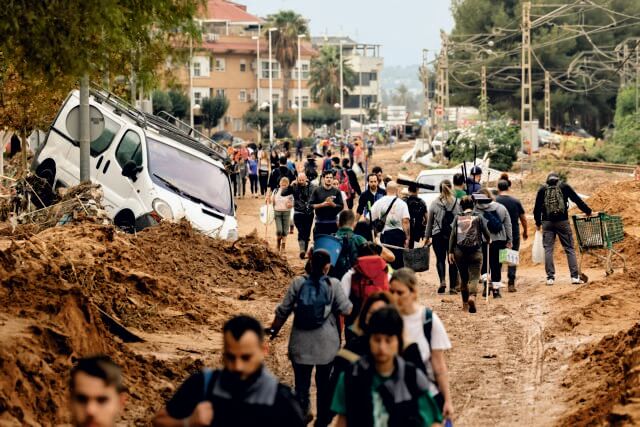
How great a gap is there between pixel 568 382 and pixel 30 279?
221 inches

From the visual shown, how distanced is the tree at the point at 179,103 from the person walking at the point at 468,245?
82072mm

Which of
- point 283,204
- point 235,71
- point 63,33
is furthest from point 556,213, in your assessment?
point 235,71

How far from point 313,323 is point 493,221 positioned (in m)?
9.61

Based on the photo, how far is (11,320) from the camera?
13414 millimetres

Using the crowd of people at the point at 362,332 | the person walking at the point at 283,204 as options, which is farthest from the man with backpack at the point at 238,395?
the person walking at the point at 283,204

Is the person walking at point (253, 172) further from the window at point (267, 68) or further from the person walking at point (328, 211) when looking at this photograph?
the window at point (267, 68)

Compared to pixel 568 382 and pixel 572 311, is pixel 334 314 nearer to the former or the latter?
pixel 568 382

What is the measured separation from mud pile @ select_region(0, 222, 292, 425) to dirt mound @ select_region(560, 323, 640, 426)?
12.0 feet

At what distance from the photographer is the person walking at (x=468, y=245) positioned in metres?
18.0

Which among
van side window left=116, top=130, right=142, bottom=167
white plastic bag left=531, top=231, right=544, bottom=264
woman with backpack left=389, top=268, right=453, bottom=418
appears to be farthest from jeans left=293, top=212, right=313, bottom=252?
woman with backpack left=389, top=268, right=453, bottom=418

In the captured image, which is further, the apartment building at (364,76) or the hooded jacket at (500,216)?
the apartment building at (364,76)

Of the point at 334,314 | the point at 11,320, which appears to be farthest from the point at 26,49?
the point at 334,314

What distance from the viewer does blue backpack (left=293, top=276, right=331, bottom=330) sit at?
34.3ft

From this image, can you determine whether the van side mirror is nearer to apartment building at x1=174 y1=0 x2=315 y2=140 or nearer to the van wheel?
the van wheel
